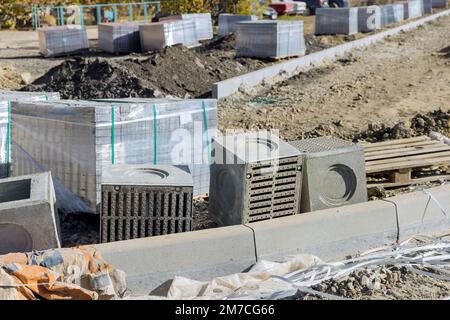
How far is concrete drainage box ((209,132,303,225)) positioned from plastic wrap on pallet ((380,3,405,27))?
2137 cm

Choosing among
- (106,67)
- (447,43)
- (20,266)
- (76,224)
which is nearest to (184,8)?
(447,43)

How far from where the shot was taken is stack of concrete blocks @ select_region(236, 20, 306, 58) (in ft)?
58.3

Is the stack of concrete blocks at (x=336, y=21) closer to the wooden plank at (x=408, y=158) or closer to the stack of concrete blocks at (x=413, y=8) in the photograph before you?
the stack of concrete blocks at (x=413, y=8)

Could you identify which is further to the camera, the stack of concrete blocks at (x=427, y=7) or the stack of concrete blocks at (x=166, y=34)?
the stack of concrete blocks at (x=427, y=7)

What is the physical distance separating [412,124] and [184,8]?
61.6 feet

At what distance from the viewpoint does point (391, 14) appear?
27641mm

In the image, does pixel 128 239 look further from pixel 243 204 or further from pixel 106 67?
pixel 106 67

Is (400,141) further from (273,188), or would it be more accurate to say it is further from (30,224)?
(30,224)

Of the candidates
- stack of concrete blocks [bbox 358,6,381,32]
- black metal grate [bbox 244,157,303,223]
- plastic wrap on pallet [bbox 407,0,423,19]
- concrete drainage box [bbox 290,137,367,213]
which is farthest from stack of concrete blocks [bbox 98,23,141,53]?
black metal grate [bbox 244,157,303,223]

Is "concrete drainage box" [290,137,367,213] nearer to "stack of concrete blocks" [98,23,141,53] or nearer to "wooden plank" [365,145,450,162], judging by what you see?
"wooden plank" [365,145,450,162]

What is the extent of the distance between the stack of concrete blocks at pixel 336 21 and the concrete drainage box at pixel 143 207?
745 inches

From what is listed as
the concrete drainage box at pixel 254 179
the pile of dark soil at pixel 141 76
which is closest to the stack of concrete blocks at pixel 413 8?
the pile of dark soil at pixel 141 76

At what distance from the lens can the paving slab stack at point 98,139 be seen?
6859 mm

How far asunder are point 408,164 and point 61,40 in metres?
15.3
